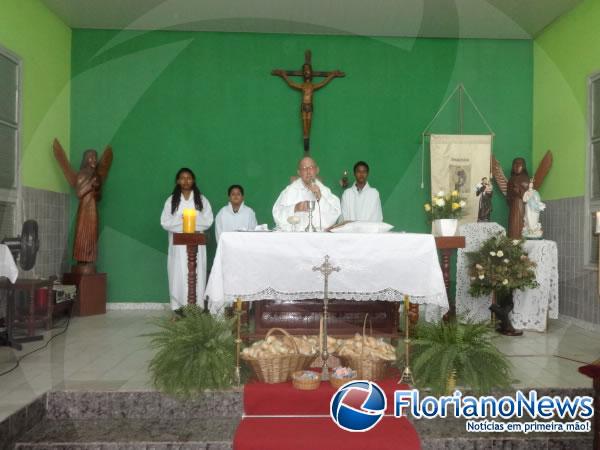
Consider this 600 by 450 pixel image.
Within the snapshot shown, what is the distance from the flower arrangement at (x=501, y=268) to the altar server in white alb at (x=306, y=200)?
2234mm

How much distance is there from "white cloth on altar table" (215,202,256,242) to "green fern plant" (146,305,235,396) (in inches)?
137

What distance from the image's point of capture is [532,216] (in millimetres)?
7105

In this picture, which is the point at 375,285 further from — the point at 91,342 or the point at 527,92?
the point at 527,92

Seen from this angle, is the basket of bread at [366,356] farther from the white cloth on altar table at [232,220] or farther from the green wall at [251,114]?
the green wall at [251,114]

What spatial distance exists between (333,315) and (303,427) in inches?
59.5

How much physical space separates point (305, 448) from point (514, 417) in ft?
5.28

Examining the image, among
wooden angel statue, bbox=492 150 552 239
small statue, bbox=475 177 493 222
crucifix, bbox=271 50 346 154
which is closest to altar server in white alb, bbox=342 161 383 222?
crucifix, bbox=271 50 346 154

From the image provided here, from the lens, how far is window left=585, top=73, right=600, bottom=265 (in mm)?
7004

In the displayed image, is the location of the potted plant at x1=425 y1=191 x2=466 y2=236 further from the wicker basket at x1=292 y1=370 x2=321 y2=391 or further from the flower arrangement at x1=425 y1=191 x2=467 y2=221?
the wicker basket at x1=292 y1=370 x2=321 y2=391

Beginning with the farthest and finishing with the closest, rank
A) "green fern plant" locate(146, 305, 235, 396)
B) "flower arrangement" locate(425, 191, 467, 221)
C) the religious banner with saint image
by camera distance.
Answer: the religious banner with saint image < "flower arrangement" locate(425, 191, 467, 221) < "green fern plant" locate(146, 305, 235, 396)

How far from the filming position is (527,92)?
858 centimetres

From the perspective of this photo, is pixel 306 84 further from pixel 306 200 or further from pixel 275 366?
pixel 275 366

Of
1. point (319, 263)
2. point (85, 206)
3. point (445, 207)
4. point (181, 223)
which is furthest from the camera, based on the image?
point (85, 206)

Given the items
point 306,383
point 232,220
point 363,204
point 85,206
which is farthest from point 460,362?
point 85,206
